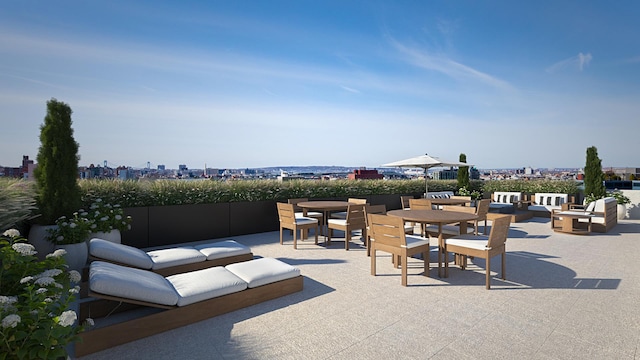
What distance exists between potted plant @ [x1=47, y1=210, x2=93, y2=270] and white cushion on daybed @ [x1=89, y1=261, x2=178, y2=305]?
200 centimetres

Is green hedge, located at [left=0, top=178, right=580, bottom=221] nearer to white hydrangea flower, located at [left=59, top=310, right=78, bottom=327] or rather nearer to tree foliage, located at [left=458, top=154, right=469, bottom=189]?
tree foliage, located at [left=458, top=154, right=469, bottom=189]

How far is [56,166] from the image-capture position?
205 inches

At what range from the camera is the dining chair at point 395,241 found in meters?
4.21

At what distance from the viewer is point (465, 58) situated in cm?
1205

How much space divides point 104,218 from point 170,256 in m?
1.87

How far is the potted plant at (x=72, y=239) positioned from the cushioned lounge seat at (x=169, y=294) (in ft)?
6.25

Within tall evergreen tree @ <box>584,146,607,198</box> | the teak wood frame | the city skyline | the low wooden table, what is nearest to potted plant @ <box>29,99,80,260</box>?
the city skyline

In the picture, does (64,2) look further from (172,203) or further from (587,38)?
(587,38)

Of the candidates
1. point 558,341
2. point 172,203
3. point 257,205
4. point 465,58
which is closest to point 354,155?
point 465,58

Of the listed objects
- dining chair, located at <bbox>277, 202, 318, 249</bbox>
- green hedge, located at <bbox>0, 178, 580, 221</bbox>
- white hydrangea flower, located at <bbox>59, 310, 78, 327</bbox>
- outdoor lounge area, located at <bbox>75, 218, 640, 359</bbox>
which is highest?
green hedge, located at <bbox>0, 178, 580, 221</bbox>

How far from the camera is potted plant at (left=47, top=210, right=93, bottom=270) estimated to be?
457cm

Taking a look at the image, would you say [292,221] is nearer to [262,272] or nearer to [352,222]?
[352,222]

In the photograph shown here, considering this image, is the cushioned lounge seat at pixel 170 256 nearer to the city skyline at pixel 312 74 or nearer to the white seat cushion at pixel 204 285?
the white seat cushion at pixel 204 285

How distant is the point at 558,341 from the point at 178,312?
10.7ft
